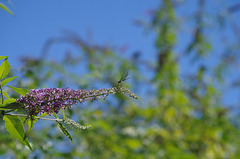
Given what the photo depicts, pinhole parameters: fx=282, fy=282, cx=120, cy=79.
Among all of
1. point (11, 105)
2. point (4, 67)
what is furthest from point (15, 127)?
point (4, 67)

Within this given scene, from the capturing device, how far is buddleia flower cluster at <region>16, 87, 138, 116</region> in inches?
28.4

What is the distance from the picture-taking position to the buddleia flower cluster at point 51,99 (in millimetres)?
721

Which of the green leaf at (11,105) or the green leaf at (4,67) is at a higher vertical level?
the green leaf at (4,67)

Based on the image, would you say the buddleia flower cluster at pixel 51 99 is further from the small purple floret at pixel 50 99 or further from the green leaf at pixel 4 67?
the green leaf at pixel 4 67

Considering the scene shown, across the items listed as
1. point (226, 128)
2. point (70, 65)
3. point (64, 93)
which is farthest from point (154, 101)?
point (64, 93)

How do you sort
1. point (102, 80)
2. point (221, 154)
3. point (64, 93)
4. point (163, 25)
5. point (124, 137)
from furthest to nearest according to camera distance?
point (163, 25) < point (221, 154) < point (124, 137) < point (102, 80) < point (64, 93)

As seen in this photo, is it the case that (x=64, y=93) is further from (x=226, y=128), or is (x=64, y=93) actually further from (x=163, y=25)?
(x=163, y=25)

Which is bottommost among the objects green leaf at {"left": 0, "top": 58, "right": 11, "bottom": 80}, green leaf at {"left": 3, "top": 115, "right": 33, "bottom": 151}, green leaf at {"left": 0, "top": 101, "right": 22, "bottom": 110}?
green leaf at {"left": 3, "top": 115, "right": 33, "bottom": 151}

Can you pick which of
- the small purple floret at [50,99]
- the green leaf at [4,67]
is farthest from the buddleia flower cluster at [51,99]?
the green leaf at [4,67]

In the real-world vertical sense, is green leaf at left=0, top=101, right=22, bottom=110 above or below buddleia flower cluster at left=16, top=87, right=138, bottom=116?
below

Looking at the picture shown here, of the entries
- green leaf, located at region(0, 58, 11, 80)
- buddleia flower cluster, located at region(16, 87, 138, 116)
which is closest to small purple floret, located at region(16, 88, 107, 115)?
buddleia flower cluster, located at region(16, 87, 138, 116)

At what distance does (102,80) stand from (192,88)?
156cm

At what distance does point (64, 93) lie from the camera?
0.74m

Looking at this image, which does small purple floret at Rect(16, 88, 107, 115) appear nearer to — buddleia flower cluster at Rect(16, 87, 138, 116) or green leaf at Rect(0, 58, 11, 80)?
buddleia flower cluster at Rect(16, 87, 138, 116)
